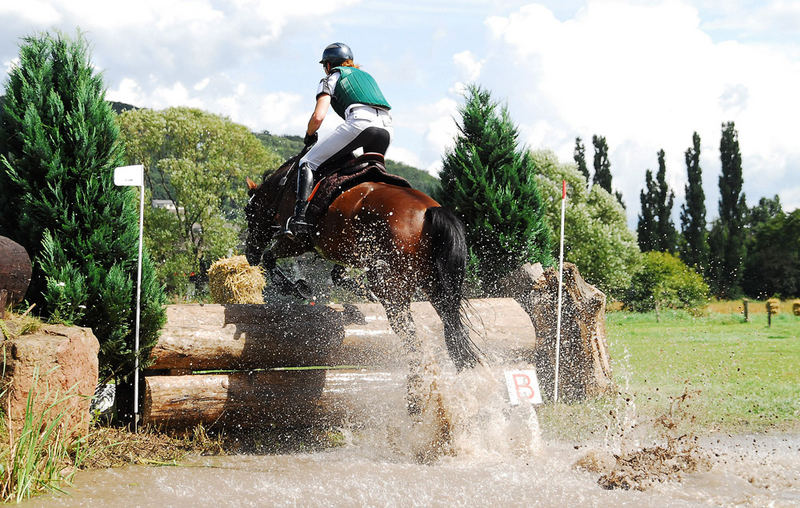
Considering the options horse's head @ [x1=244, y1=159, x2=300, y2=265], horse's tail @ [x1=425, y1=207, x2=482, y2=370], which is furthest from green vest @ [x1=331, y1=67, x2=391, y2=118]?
horse's tail @ [x1=425, y1=207, x2=482, y2=370]

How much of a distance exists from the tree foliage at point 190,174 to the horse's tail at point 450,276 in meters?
17.8

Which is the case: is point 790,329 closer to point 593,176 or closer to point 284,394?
point 284,394

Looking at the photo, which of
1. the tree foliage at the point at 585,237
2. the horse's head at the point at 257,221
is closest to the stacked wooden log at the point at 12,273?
the horse's head at the point at 257,221

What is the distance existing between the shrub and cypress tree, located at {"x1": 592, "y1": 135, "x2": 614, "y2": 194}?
11660 mm

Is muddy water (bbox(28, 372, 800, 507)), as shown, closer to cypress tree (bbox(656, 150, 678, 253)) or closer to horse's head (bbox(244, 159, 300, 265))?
horse's head (bbox(244, 159, 300, 265))

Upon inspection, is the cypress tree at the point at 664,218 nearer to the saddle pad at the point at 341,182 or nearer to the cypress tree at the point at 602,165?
the cypress tree at the point at 602,165

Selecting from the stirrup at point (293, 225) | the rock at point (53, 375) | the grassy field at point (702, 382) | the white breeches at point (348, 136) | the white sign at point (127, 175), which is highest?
the white breeches at point (348, 136)

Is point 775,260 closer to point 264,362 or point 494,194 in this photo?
point 494,194

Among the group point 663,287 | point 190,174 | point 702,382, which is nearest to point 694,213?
point 663,287

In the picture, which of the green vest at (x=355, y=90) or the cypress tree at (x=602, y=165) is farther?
the cypress tree at (x=602, y=165)

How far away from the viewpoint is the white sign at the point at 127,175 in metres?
4.56

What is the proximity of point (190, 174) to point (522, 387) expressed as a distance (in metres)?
19.3

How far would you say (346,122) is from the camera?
200 inches

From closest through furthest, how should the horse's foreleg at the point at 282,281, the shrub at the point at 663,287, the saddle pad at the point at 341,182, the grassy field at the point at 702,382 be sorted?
the saddle pad at the point at 341,182, the horse's foreleg at the point at 282,281, the grassy field at the point at 702,382, the shrub at the point at 663,287
